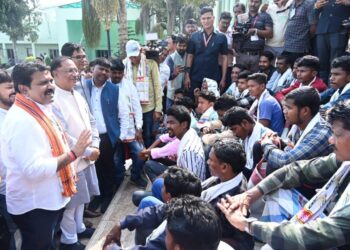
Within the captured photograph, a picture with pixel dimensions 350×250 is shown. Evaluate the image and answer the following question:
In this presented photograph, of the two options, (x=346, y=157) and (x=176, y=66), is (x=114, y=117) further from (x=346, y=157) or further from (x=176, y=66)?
(x=346, y=157)

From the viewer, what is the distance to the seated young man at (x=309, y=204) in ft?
4.69

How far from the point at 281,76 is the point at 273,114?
56.4 inches

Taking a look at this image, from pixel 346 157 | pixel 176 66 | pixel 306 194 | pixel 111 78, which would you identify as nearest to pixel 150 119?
pixel 111 78

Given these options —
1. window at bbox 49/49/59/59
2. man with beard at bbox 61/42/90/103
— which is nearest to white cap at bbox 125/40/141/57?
man with beard at bbox 61/42/90/103

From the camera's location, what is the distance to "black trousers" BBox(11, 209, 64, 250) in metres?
2.28

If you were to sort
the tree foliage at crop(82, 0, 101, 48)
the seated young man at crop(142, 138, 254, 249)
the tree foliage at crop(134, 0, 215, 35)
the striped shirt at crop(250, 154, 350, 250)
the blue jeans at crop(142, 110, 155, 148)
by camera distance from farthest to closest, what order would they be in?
the tree foliage at crop(134, 0, 215, 35) → the tree foliage at crop(82, 0, 101, 48) → the blue jeans at crop(142, 110, 155, 148) → the seated young man at crop(142, 138, 254, 249) → the striped shirt at crop(250, 154, 350, 250)

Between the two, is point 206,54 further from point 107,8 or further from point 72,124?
point 107,8

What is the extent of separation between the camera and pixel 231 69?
5797 mm

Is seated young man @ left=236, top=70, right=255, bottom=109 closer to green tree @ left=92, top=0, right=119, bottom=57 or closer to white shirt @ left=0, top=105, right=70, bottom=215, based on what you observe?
white shirt @ left=0, top=105, right=70, bottom=215

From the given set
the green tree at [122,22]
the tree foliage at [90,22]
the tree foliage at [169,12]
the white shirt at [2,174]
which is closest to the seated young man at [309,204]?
the white shirt at [2,174]

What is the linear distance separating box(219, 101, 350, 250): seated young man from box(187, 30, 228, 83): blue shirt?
11.4 ft

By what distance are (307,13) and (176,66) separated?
7.51ft

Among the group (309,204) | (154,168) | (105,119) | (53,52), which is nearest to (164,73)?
(105,119)

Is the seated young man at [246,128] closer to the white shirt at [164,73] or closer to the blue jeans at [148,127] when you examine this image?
the blue jeans at [148,127]
